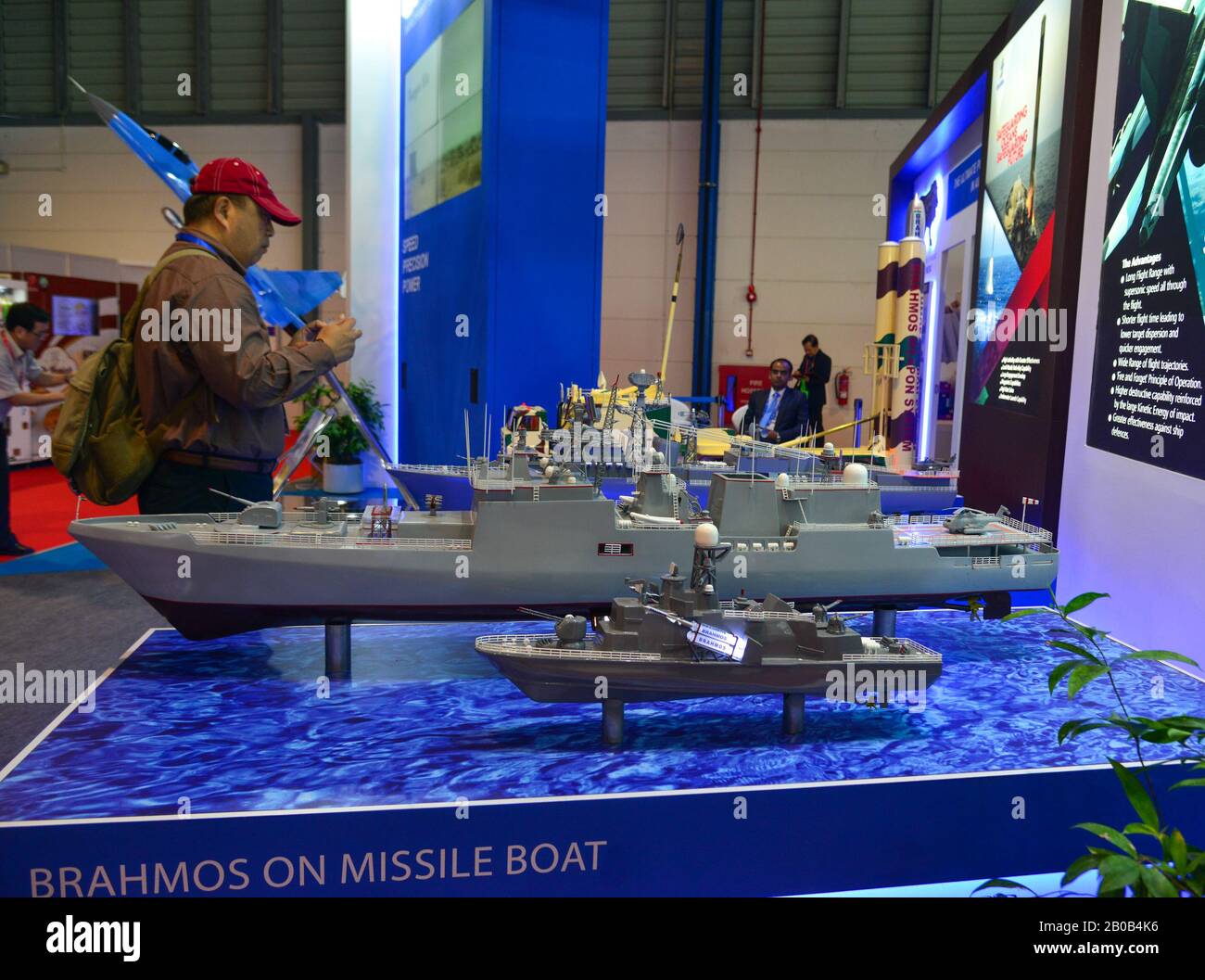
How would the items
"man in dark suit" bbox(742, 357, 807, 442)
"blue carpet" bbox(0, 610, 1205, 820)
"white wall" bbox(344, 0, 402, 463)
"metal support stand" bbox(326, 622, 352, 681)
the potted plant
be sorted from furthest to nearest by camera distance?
1. the potted plant
2. "white wall" bbox(344, 0, 402, 463)
3. "man in dark suit" bbox(742, 357, 807, 442)
4. "metal support stand" bbox(326, 622, 352, 681)
5. "blue carpet" bbox(0, 610, 1205, 820)

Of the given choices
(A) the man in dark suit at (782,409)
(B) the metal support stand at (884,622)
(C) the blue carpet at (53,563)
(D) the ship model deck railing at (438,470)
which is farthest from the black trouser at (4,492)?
(B) the metal support stand at (884,622)

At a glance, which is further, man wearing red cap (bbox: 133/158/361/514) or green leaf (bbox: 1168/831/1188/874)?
man wearing red cap (bbox: 133/158/361/514)

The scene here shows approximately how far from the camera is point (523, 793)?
2.72 meters

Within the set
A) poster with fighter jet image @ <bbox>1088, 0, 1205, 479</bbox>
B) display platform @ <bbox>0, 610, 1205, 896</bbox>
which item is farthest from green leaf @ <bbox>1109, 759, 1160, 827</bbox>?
poster with fighter jet image @ <bbox>1088, 0, 1205, 479</bbox>

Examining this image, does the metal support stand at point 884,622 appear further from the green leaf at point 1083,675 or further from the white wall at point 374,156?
the white wall at point 374,156

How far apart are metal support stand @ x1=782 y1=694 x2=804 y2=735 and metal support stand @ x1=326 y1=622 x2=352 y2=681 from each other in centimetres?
155

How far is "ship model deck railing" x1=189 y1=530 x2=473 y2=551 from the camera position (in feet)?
12.0

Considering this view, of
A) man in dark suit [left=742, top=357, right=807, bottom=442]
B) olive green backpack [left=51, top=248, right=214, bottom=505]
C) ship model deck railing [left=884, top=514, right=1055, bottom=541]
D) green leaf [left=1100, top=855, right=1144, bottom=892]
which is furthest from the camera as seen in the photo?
man in dark suit [left=742, top=357, right=807, bottom=442]

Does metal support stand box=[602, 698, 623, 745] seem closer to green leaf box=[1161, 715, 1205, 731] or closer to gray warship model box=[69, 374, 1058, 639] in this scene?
gray warship model box=[69, 374, 1058, 639]

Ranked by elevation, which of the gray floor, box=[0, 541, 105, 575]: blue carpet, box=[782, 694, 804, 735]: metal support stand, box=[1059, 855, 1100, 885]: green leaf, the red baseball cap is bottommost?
the gray floor

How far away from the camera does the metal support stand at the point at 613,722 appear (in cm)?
308

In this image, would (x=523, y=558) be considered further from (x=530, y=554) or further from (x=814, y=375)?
(x=814, y=375)

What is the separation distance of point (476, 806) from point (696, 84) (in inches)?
600

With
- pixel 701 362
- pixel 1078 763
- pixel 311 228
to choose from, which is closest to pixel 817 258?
pixel 701 362
